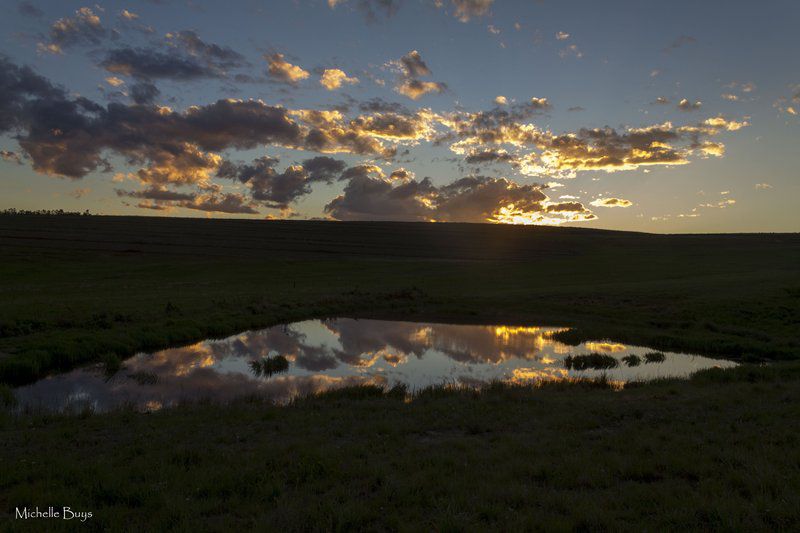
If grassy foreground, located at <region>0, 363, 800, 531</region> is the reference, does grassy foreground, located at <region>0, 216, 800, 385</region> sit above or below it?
below

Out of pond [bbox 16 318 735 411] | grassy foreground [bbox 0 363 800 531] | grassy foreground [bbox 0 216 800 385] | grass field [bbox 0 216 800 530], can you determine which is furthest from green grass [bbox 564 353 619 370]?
grassy foreground [bbox 0 363 800 531]

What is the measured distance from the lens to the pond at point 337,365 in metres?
16.9

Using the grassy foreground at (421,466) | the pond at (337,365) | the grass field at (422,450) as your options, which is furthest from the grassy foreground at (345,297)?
the grassy foreground at (421,466)

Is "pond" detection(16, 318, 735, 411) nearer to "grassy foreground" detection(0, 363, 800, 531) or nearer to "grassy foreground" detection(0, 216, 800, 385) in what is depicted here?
"grassy foreground" detection(0, 216, 800, 385)

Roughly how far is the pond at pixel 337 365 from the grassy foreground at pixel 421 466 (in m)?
4.27

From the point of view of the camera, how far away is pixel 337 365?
22.6 m

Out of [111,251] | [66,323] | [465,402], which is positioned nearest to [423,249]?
[111,251]

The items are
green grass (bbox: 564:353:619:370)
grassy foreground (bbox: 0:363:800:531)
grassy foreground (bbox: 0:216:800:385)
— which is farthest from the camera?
grassy foreground (bbox: 0:216:800:385)

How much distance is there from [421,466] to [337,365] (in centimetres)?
1383

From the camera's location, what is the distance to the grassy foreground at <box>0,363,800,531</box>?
7094mm

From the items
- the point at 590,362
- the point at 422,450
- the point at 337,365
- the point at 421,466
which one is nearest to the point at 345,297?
the point at 337,365

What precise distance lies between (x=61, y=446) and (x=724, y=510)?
11415mm

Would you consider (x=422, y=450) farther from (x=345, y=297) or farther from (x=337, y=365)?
(x=345, y=297)

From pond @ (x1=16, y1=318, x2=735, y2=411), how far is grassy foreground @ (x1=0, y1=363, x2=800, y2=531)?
14.0 feet
